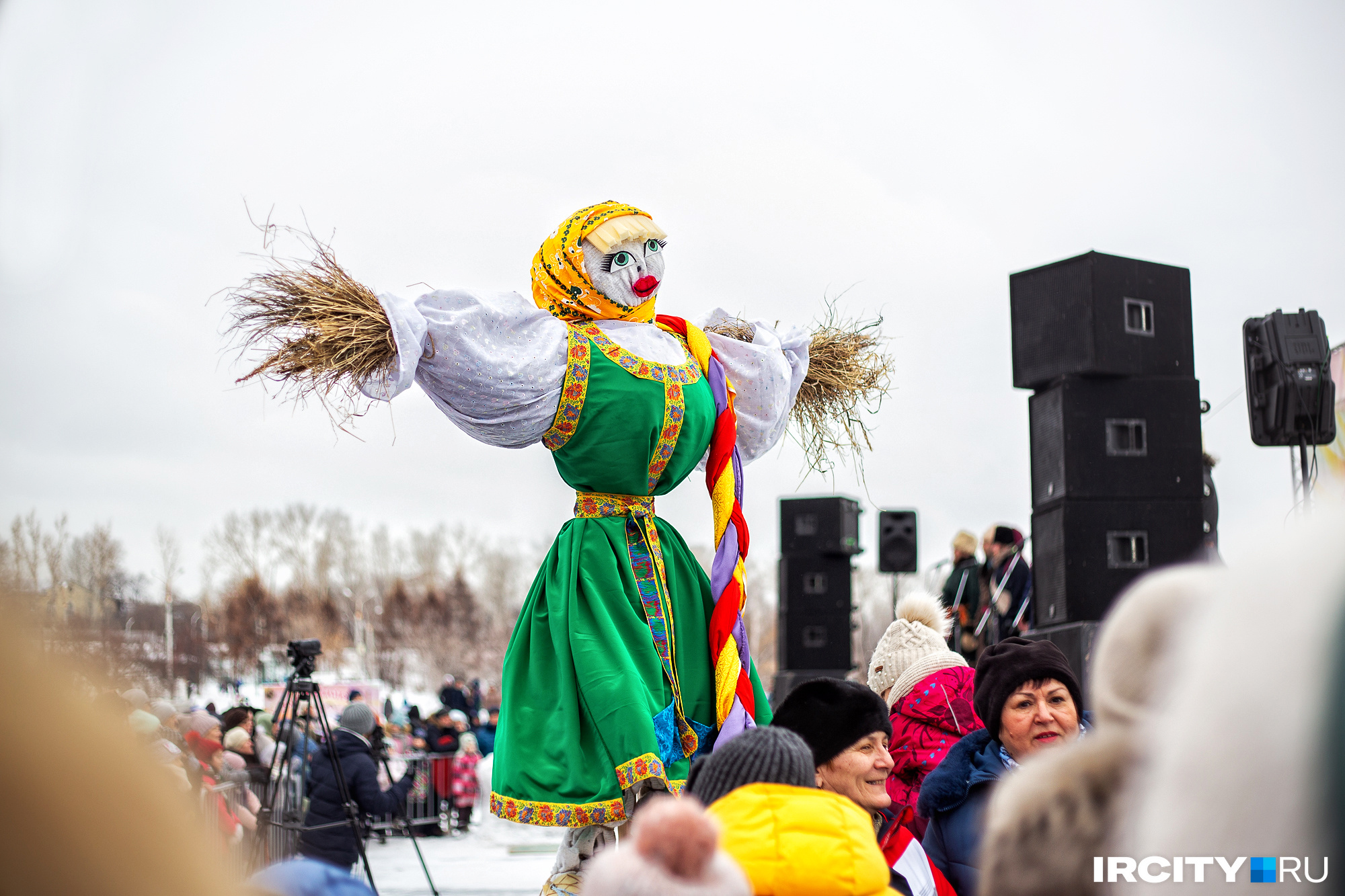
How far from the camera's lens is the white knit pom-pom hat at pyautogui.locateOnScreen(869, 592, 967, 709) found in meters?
3.34

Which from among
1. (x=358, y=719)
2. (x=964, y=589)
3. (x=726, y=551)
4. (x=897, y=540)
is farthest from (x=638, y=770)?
(x=897, y=540)

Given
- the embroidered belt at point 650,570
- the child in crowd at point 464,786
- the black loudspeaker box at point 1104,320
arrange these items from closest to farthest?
the embroidered belt at point 650,570 → the black loudspeaker box at point 1104,320 → the child in crowd at point 464,786

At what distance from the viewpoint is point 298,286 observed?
2.84 meters

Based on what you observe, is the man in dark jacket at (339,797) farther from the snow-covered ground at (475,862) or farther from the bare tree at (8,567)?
the bare tree at (8,567)

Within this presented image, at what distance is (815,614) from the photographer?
12773 mm

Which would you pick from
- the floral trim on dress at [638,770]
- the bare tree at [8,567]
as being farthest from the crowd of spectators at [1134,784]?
the floral trim on dress at [638,770]

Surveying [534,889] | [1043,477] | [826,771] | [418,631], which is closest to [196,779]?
[534,889]

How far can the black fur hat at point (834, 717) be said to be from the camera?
2520 millimetres

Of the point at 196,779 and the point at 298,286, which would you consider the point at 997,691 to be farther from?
the point at 196,779

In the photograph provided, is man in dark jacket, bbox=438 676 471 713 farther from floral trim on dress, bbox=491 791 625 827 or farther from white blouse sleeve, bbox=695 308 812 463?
floral trim on dress, bbox=491 791 625 827

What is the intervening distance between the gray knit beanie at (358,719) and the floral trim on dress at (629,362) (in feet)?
12.0

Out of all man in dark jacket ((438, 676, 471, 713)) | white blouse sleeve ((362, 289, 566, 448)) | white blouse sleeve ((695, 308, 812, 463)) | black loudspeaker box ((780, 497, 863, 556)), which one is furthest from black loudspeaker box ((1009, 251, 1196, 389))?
man in dark jacket ((438, 676, 471, 713))

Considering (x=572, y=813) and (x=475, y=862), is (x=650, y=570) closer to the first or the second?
(x=572, y=813)

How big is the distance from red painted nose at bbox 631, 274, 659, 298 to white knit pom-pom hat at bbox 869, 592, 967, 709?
1.17 m
